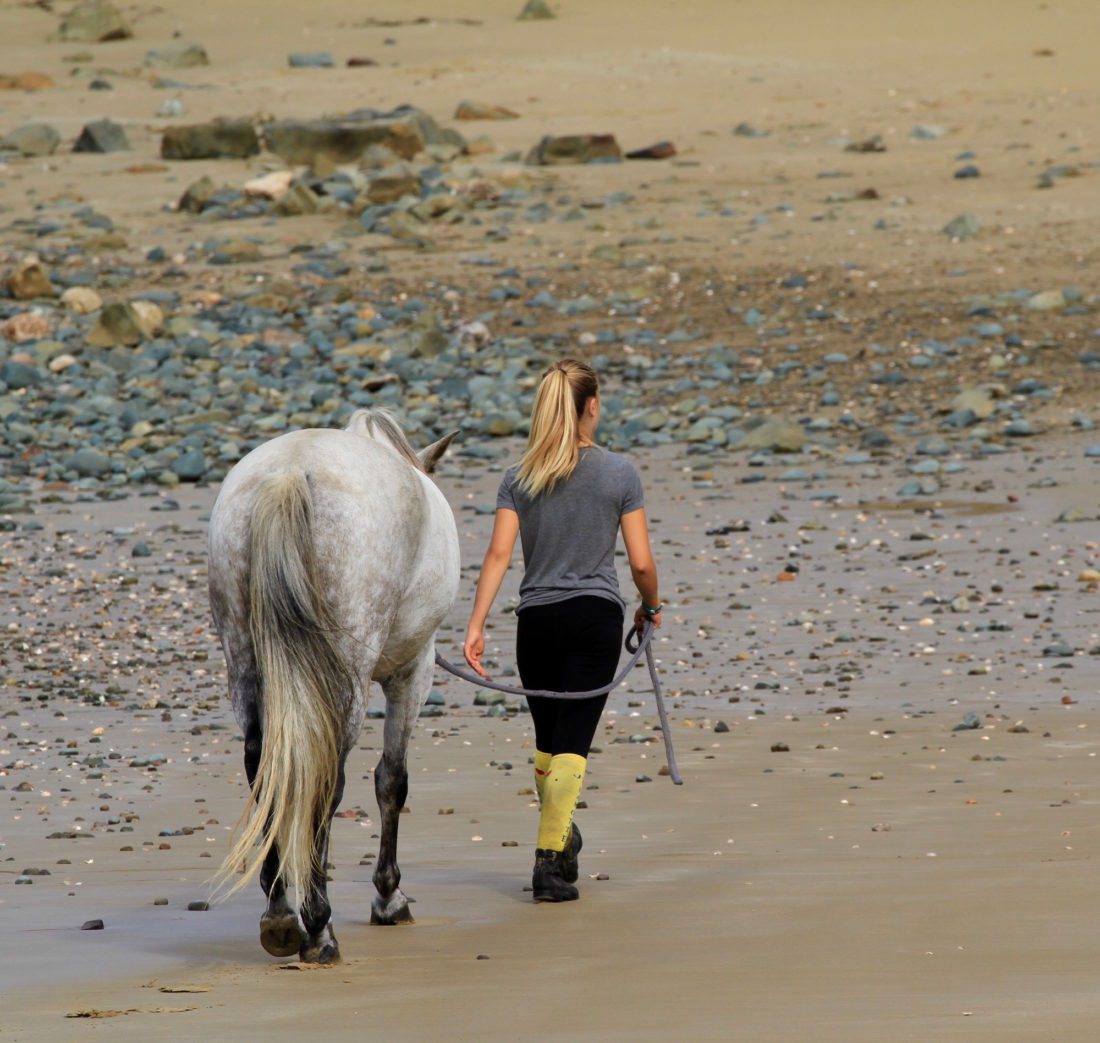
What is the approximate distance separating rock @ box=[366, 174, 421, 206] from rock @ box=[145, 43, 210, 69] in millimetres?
13636

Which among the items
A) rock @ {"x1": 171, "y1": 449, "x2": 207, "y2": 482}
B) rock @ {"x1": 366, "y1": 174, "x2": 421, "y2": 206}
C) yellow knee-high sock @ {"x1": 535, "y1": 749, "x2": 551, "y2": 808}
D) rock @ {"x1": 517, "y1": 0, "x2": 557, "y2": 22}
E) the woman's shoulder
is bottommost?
rock @ {"x1": 171, "y1": 449, "x2": 207, "y2": 482}

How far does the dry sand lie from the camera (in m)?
5.12

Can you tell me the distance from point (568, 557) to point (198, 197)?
18303 millimetres

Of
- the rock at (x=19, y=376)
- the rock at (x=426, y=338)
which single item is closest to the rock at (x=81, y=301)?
the rock at (x=19, y=376)

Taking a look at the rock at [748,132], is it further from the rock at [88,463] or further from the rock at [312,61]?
the rock at [88,463]

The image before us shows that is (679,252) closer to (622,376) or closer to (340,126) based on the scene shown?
(622,376)

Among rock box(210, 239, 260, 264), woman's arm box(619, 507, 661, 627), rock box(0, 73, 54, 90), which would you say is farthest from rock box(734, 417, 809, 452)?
rock box(0, 73, 54, 90)

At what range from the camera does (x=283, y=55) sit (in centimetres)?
3781

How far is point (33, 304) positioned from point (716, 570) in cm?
1009

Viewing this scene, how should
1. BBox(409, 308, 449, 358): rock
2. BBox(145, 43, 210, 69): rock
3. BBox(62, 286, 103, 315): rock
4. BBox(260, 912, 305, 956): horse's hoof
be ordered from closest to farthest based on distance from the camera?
BBox(260, 912, 305, 956): horse's hoof → BBox(409, 308, 449, 358): rock → BBox(62, 286, 103, 315): rock → BBox(145, 43, 210, 69): rock

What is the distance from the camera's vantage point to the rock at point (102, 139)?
2811 centimetres

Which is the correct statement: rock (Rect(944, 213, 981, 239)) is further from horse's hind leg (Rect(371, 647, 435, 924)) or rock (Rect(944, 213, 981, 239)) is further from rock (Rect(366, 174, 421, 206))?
horse's hind leg (Rect(371, 647, 435, 924))

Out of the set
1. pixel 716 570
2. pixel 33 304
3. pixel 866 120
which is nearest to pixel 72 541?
pixel 716 570

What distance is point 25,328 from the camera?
19.3 metres
